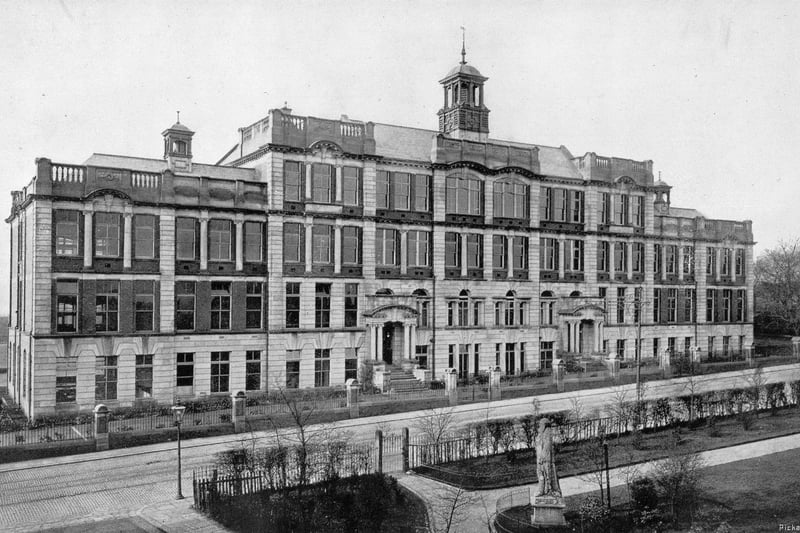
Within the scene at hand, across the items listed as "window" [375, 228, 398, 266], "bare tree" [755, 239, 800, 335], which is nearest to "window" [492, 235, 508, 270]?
"window" [375, 228, 398, 266]

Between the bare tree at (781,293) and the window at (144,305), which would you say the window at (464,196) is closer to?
the window at (144,305)

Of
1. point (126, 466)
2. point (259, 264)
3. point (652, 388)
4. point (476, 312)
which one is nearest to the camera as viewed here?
point (126, 466)

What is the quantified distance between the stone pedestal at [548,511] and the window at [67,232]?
1077 inches

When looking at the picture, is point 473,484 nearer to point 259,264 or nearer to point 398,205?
point 259,264

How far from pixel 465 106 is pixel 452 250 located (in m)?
11.9

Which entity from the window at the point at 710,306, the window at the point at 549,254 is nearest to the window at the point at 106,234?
the window at the point at 549,254

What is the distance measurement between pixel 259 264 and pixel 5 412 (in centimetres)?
1542

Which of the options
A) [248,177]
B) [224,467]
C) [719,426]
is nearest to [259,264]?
[248,177]

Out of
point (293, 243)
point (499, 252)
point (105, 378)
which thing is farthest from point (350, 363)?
point (105, 378)

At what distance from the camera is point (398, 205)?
46250 mm

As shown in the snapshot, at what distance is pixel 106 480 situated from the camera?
25.7 meters

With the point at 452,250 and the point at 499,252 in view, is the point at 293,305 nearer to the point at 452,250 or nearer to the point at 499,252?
the point at 452,250

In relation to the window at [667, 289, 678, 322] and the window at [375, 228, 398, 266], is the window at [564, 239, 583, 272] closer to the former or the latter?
the window at [667, 289, 678, 322]

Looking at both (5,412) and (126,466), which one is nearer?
(126,466)
